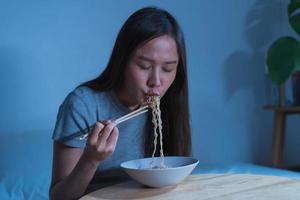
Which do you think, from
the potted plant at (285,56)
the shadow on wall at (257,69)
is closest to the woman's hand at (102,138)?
the potted plant at (285,56)

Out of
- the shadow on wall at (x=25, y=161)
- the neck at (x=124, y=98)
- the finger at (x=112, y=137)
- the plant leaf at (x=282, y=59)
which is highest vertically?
the plant leaf at (x=282, y=59)

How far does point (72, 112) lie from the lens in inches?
44.9

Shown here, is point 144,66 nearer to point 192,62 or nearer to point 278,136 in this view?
point 192,62

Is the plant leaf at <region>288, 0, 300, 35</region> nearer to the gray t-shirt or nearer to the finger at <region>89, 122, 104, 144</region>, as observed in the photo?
the gray t-shirt

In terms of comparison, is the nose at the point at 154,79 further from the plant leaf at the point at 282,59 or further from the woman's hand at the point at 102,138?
the plant leaf at the point at 282,59

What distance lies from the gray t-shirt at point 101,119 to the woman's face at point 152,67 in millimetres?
97

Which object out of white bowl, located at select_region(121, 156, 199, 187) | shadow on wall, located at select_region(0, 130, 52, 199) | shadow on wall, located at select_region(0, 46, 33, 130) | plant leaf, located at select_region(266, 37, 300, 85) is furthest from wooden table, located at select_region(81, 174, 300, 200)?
plant leaf, located at select_region(266, 37, 300, 85)

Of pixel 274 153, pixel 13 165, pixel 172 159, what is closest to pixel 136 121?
pixel 172 159

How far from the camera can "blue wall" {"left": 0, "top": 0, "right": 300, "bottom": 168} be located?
6.80ft

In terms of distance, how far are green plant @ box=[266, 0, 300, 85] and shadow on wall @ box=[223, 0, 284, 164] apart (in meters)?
0.27

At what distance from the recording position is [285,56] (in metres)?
2.39

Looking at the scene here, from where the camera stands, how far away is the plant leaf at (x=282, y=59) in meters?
2.37

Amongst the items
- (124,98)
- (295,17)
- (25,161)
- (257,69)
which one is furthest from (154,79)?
(257,69)

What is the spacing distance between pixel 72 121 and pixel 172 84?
35 centimetres
